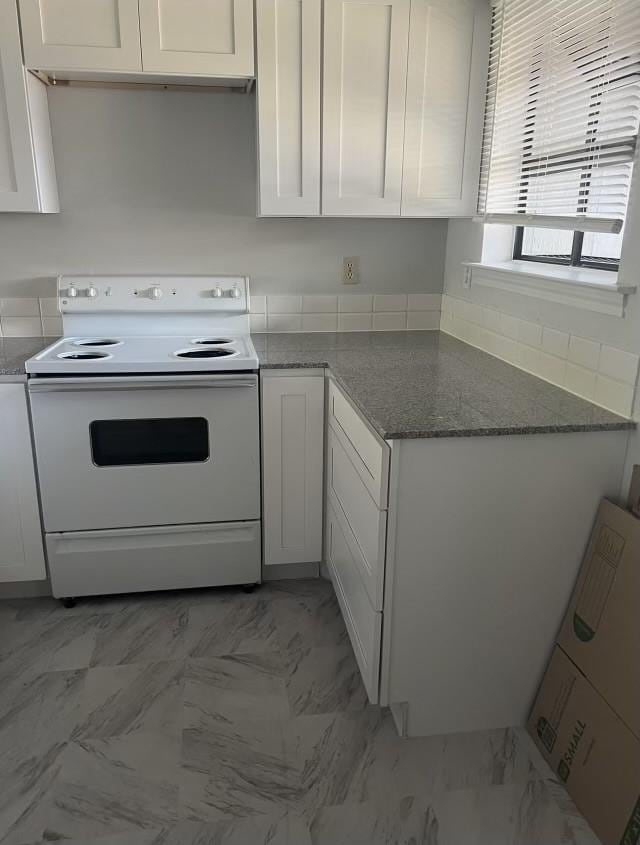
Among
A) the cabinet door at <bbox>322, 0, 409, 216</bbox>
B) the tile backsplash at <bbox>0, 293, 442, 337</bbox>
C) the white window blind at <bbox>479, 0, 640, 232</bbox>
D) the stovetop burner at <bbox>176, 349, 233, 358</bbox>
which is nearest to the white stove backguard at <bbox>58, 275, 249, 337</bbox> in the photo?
the tile backsplash at <bbox>0, 293, 442, 337</bbox>

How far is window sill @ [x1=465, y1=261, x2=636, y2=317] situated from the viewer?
170 centimetres

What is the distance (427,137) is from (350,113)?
0.30m

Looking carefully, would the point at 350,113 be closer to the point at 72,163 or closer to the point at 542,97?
the point at 542,97

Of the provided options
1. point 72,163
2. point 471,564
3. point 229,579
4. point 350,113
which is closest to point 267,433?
point 229,579

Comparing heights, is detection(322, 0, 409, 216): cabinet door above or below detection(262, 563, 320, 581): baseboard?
above

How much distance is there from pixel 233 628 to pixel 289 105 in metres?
1.84

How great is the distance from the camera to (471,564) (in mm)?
1687

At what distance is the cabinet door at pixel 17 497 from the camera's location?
2.18 metres

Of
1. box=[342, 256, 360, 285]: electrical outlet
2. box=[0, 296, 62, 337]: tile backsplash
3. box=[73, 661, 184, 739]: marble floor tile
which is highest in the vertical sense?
box=[342, 256, 360, 285]: electrical outlet

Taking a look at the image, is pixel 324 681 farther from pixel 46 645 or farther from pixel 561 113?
pixel 561 113

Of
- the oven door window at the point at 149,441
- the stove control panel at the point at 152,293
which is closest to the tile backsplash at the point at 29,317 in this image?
the stove control panel at the point at 152,293

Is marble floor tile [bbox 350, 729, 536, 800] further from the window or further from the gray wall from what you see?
the gray wall

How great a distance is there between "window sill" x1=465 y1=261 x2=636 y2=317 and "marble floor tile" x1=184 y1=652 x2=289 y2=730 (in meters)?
1.42

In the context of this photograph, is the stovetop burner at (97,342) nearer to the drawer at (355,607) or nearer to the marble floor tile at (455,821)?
the drawer at (355,607)
